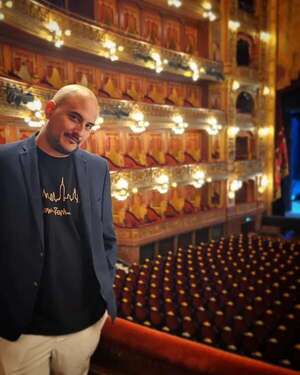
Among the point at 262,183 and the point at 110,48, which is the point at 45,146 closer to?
the point at 110,48

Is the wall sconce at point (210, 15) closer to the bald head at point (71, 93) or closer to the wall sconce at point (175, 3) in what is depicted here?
the wall sconce at point (175, 3)

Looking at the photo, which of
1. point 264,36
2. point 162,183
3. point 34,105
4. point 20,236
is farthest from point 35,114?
point 264,36

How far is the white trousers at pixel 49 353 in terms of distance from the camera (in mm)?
1764

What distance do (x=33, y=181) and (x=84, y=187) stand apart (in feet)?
0.87

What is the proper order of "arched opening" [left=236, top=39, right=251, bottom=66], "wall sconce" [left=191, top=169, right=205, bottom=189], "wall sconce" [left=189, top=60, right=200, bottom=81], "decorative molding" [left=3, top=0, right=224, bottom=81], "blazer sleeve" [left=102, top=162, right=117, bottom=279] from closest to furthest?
"blazer sleeve" [left=102, top=162, right=117, bottom=279] → "decorative molding" [left=3, top=0, right=224, bottom=81] → "wall sconce" [left=189, top=60, right=200, bottom=81] → "wall sconce" [left=191, top=169, right=205, bottom=189] → "arched opening" [left=236, top=39, right=251, bottom=66]

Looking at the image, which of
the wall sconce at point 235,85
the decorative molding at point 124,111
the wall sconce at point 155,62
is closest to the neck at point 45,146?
the decorative molding at point 124,111

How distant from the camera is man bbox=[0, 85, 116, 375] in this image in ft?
5.82

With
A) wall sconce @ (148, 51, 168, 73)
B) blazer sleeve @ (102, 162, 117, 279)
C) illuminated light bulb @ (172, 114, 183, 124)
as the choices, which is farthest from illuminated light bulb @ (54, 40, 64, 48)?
blazer sleeve @ (102, 162, 117, 279)

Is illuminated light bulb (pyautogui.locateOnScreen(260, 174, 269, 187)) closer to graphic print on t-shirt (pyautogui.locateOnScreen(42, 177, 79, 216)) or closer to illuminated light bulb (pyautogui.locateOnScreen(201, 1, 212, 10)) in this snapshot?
illuminated light bulb (pyautogui.locateOnScreen(201, 1, 212, 10))

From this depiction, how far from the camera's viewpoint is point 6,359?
1.76 meters

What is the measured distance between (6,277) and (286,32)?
20880 mm

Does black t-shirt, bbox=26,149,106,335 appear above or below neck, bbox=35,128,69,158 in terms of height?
below

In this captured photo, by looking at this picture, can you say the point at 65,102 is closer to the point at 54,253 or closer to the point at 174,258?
the point at 54,253

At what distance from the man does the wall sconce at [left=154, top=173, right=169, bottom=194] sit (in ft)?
41.3
